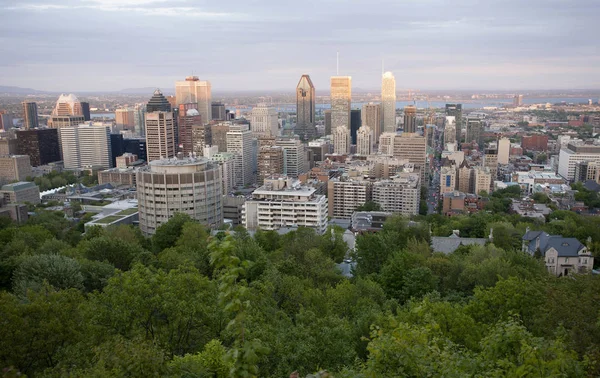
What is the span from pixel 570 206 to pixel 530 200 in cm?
413

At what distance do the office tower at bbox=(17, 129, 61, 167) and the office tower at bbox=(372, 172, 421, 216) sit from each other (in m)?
50.8

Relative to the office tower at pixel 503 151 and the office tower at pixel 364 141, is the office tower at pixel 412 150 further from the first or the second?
the office tower at pixel 364 141

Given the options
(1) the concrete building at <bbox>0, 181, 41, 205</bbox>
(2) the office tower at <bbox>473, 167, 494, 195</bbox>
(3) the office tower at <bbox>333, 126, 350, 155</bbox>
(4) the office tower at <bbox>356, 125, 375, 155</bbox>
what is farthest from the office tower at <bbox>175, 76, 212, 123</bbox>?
(2) the office tower at <bbox>473, 167, 494, 195</bbox>

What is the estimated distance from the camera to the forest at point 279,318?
612cm

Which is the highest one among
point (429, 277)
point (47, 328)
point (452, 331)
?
point (47, 328)

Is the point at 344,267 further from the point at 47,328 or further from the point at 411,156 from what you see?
the point at 411,156

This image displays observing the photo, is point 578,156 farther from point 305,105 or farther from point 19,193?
point 305,105

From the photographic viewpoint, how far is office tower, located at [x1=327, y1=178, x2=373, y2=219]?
142 ft

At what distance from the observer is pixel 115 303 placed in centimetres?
923

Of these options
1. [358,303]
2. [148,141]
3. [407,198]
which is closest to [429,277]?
[358,303]

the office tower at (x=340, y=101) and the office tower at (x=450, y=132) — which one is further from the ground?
the office tower at (x=340, y=101)

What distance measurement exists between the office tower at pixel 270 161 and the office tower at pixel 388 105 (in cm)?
5522

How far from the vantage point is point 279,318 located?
40.2 ft

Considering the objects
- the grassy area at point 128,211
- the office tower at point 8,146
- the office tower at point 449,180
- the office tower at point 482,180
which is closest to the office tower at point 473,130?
the office tower at point 482,180
